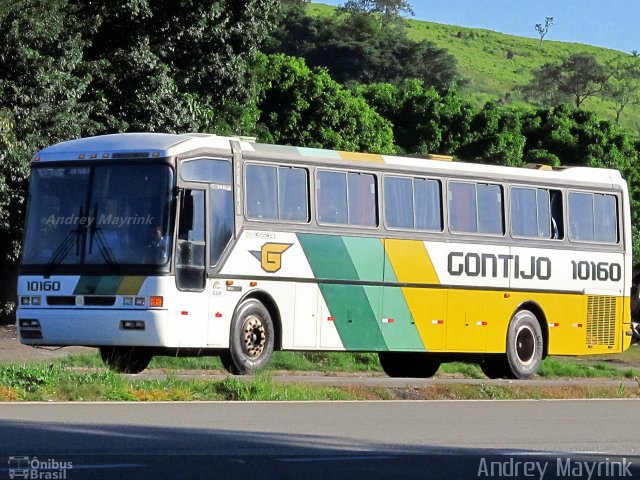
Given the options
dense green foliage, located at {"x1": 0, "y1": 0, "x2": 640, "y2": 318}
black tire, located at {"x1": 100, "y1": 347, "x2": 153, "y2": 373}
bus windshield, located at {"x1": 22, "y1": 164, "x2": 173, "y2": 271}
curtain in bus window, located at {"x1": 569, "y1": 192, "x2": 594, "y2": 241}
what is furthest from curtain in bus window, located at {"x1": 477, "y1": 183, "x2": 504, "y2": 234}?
dense green foliage, located at {"x1": 0, "y1": 0, "x2": 640, "y2": 318}

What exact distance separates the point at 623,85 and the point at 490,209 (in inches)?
4546

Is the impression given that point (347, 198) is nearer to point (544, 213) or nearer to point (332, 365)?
point (544, 213)

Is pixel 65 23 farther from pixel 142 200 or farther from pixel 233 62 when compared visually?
pixel 142 200

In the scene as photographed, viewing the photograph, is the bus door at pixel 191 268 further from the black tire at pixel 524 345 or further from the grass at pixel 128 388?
the black tire at pixel 524 345

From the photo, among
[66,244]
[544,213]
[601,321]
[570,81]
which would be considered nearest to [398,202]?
[544,213]

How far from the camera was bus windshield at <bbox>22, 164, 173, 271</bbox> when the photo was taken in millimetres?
19719

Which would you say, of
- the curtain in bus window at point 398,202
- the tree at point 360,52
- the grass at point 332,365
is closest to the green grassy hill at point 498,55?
the tree at point 360,52

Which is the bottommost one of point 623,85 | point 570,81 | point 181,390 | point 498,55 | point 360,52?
point 181,390

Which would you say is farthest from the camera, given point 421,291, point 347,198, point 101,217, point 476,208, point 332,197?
point 476,208

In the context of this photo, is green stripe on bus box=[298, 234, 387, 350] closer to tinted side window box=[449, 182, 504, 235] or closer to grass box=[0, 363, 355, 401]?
tinted side window box=[449, 182, 504, 235]

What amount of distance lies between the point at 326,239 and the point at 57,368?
5545 millimetres

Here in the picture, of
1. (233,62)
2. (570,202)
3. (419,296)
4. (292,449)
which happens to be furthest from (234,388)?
(233,62)

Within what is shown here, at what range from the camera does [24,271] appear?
20297 millimetres

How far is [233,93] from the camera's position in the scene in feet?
117
